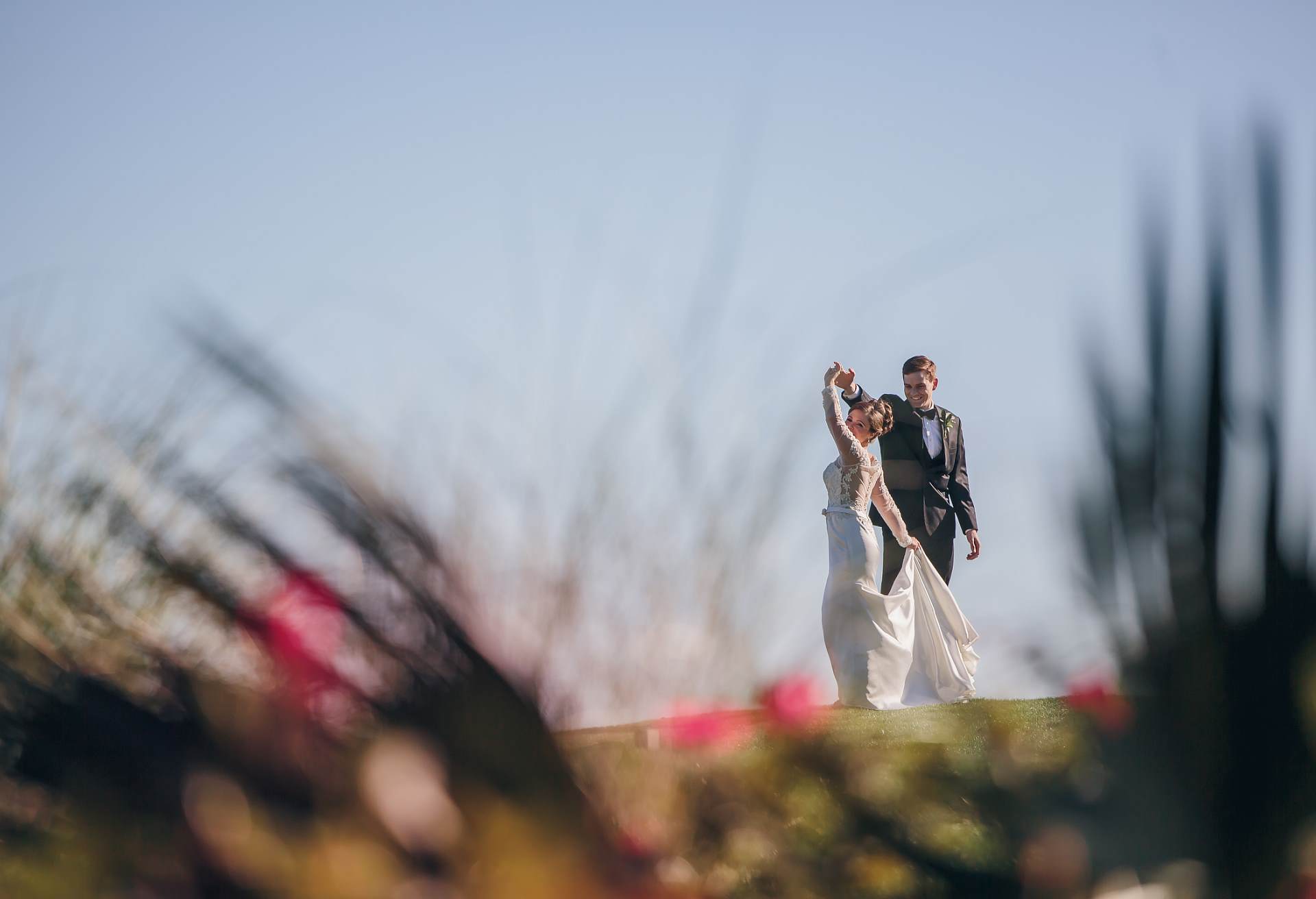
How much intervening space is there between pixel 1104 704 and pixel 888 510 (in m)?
7.52

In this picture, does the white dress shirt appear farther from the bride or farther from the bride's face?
the bride's face

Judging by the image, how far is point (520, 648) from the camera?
1.99 feet

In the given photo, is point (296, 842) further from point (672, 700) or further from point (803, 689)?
point (803, 689)

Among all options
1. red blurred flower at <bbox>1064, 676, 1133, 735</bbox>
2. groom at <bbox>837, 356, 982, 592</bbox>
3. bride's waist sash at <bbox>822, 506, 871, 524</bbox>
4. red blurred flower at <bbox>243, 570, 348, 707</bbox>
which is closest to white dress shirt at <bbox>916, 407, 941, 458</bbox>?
groom at <bbox>837, 356, 982, 592</bbox>

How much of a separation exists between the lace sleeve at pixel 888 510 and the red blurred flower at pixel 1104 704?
7.41 meters

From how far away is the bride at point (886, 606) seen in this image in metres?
7.82

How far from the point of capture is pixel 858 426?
7891 millimetres

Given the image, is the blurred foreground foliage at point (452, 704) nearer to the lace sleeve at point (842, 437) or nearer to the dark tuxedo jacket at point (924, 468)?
the lace sleeve at point (842, 437)

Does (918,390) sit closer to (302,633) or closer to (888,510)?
(888,510)

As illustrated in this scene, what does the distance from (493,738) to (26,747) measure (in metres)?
0.24

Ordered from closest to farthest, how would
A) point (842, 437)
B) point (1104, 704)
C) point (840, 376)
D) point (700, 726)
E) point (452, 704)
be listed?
1. point (452, 704)
2. point (1104, 704)
3. point (700, 726)
4. point (840, 376)
5. point (842, 437)

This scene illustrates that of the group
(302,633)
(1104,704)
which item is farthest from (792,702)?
(302,633)

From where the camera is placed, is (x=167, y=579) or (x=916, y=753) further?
(x=916, y=753)

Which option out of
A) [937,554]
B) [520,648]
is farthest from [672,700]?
[937,554]
